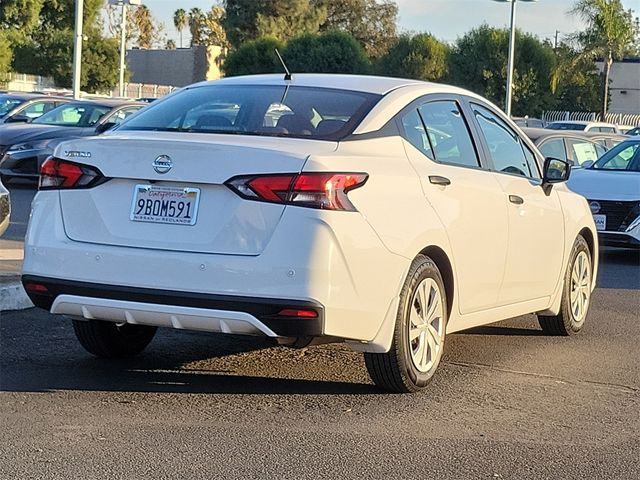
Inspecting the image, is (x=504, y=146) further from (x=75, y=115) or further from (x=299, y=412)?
(x=75, y=115)

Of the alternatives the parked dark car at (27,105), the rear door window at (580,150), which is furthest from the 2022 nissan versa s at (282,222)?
the parked dark car at (27,105)

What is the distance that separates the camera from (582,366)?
7.20 meters

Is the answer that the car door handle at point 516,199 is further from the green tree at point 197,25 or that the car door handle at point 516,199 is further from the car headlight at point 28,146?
the green tree at point 197,25

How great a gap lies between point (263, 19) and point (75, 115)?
5532cm

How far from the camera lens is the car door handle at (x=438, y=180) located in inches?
246

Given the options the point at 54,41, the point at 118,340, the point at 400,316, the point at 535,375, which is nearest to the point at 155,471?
the point at 400,316

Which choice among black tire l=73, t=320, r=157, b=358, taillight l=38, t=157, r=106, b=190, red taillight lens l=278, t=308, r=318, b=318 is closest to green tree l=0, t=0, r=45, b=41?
black tire l=73, t=320, r=157, b=358

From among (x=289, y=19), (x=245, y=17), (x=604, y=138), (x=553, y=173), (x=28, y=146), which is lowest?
(x=28, y=146)

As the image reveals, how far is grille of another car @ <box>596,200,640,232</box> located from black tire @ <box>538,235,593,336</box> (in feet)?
14.3

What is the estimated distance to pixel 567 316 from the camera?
320 inches

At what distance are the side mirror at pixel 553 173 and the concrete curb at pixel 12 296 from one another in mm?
3639

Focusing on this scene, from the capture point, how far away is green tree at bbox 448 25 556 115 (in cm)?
5569

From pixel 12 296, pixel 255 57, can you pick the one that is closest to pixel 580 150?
pixel 12 296

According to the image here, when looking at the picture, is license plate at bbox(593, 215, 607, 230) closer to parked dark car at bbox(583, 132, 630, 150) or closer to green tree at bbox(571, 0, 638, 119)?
parked dark car at bbox(583, 132, 630, 150)
